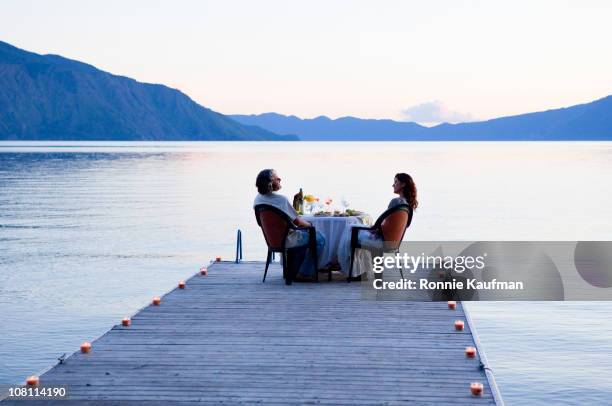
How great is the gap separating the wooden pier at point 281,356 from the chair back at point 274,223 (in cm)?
83

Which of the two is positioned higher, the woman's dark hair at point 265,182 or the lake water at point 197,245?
the woman's dark hair at point 265,182

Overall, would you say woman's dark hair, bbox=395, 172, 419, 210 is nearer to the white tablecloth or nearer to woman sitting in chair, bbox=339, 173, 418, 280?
woman sitting in chair, bbox=339, 173, 418, 280

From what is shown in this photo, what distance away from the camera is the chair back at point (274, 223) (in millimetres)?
9766

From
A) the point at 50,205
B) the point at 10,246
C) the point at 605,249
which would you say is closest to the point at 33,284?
the point at 10,246

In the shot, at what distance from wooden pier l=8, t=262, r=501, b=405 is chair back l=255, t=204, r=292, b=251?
32.7 inches

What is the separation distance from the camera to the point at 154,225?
2691 centimetres

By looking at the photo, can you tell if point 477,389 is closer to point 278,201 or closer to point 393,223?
point 393,223

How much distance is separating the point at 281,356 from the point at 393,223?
3.57 m

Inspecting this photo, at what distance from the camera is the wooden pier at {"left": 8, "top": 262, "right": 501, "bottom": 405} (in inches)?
222

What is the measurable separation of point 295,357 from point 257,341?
659 mm

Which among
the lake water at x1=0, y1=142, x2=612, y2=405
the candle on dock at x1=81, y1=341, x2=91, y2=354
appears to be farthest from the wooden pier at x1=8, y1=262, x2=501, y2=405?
the lake water at x1=0, y1=142, x2=612, y2=405

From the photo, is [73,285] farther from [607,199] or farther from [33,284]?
[607,199]

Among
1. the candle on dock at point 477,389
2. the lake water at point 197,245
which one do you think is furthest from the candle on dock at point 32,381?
the lake water at point 197,245

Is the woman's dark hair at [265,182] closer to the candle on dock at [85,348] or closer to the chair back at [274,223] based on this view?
the chair back at [274,223]
